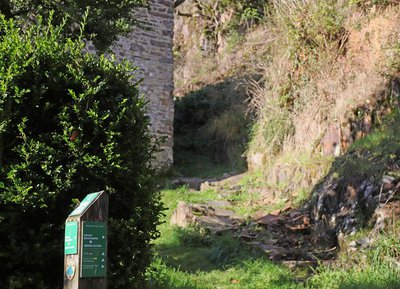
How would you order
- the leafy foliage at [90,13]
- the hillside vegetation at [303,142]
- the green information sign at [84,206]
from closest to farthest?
the green information sign at [84,206], the hillside vegetation at [303,142], the leafy foliage at [90,13]

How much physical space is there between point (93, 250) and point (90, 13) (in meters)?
4.09

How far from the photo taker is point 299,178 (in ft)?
32.6

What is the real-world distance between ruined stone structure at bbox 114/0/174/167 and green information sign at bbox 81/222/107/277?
9.77 metres

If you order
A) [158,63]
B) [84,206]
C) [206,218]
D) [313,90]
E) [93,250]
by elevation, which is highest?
[158,63]

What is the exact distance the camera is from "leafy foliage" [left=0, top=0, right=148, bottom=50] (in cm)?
664

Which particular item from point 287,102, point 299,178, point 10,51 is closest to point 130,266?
point 10,51

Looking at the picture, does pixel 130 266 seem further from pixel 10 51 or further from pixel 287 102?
pixel 287 102

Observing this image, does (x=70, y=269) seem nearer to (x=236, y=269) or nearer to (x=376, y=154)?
(x=236, y=269)

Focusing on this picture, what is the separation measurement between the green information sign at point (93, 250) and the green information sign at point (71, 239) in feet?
0.17

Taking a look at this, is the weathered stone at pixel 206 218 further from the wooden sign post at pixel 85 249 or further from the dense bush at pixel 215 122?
the wooden sign post at pixel 85 249

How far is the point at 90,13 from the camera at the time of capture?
22.0 ft

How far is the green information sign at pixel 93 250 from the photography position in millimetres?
3393

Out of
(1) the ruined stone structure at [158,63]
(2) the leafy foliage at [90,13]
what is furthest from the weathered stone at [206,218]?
(1) the ruined stone structure at [158,63]

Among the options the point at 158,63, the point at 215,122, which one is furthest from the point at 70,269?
the point at 215,122
